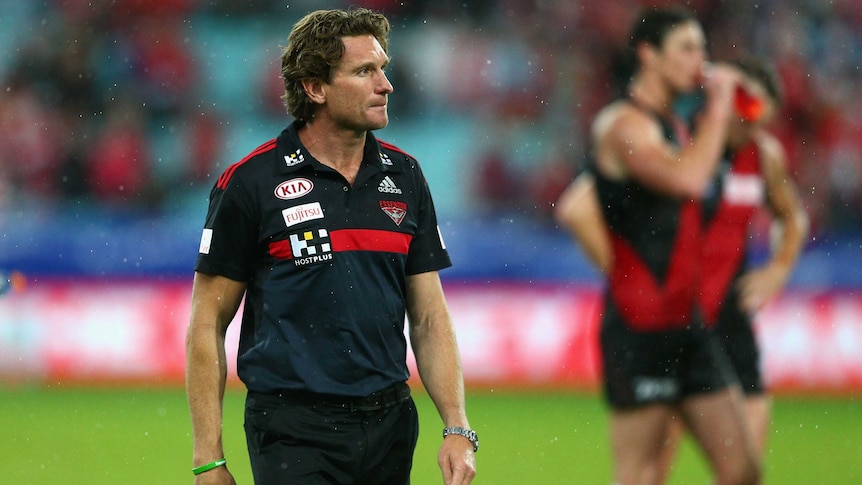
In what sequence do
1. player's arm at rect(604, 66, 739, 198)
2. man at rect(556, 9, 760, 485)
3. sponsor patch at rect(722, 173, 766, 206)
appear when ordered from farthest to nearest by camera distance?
1. sponsor patch at rect(722, 173, 766, 206)
2. player's arm at rect(604, 66, 739, 198)
3. man at rect(556, 9, 760, 485)

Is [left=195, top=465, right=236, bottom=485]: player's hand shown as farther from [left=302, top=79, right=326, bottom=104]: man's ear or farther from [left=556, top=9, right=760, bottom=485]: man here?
[left=556, top=9, right=760, bottom=485]: man

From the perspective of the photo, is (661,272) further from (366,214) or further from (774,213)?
(366,214)

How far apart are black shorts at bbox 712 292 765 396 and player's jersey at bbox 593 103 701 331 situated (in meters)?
0.27

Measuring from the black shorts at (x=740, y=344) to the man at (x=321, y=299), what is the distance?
8.54 feet

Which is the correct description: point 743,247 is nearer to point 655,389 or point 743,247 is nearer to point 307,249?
point 655,389

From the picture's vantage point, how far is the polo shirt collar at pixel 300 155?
3.24 m

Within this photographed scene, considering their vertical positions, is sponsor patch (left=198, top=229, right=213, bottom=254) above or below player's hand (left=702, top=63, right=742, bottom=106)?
below

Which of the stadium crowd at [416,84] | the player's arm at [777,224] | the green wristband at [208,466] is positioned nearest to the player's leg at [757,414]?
the player's arm at [777,224]

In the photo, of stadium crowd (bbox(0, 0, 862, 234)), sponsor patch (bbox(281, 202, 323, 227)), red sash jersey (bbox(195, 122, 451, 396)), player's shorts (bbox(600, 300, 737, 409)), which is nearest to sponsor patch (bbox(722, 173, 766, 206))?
player's shorts (bbox(600, 300, 737, 409))

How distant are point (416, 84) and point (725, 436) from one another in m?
7.73

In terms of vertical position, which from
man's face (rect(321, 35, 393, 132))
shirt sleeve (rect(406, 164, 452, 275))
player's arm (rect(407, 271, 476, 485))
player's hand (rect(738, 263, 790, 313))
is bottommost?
player's hand (rect(738, 263, 790, 313))

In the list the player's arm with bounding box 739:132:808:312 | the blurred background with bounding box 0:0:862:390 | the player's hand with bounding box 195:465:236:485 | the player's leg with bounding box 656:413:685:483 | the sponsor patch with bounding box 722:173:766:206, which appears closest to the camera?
the player's hand with bounding box 195:465:236:485

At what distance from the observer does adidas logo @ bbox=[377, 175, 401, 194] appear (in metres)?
3.30

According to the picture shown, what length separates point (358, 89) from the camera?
3.28 metres
